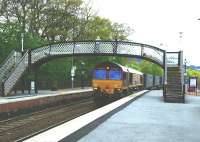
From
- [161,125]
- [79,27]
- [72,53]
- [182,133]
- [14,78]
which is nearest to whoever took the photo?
[182,133]

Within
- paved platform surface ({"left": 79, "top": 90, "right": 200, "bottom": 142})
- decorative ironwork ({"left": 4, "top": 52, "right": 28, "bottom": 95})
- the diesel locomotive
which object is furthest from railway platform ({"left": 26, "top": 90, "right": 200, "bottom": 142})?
decorative ironwork ({"left": 4, "top": 52, "right": 28, "bottom": 95})

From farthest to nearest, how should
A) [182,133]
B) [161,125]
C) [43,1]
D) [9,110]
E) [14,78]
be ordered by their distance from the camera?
[43,1], [14,78], [9,110], [161,125], [182,133]

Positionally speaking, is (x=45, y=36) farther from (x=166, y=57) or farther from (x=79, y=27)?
(x=166, y=57)

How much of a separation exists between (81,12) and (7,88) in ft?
115

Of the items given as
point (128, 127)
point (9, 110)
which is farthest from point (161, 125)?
point (9, 110)

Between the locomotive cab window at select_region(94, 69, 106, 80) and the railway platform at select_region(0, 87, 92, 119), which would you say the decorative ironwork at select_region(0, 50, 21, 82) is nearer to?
the railway platform at select_region(0, 87, 92, 119)

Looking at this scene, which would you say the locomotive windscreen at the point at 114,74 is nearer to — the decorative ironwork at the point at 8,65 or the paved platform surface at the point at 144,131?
the decorative ironwork at the point at 8,65

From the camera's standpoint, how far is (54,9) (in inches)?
2778

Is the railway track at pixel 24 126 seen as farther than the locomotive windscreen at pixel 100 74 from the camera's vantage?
No

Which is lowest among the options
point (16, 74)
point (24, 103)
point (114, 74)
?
point (24, 103)

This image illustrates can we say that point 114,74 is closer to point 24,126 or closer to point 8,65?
point 8,65

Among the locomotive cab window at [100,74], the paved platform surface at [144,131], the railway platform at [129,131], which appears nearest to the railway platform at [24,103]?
the locomotive cab window at [100,74]

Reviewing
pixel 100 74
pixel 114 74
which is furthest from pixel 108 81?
pixel 100 74

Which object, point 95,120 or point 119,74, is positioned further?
point 119,74
